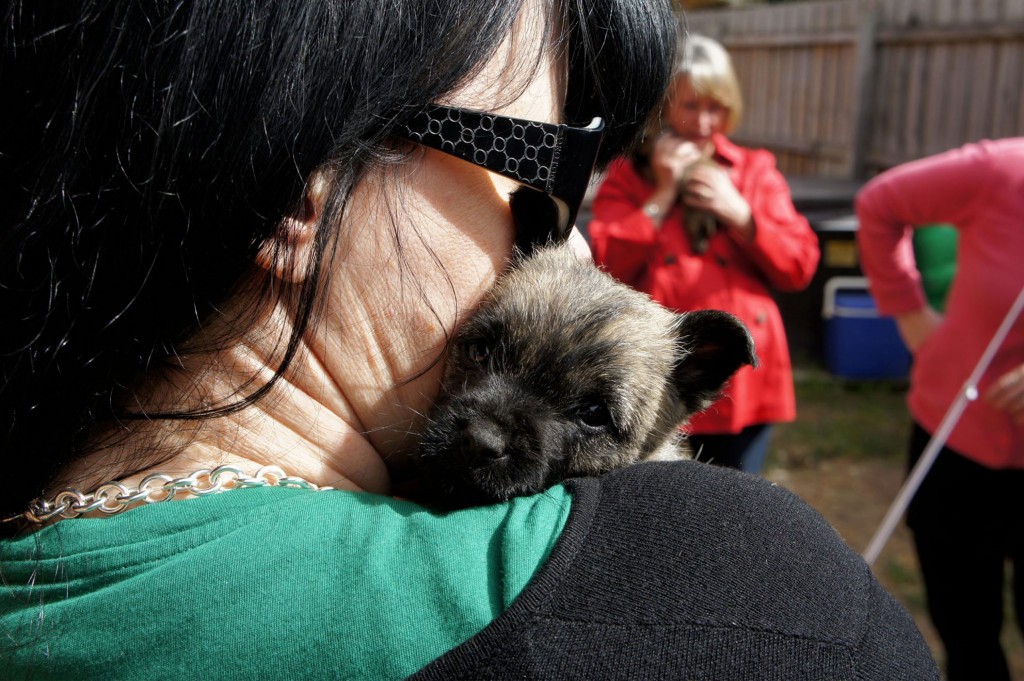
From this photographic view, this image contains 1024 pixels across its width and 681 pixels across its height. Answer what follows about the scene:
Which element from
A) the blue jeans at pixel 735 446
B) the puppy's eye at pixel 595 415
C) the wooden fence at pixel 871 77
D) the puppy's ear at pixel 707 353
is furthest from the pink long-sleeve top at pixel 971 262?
the wooden fence at pixel 871 77

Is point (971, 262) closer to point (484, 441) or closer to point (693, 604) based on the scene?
point (484, 441)

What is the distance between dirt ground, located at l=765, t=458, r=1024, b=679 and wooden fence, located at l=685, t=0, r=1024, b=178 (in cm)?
432

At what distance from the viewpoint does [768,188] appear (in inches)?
208

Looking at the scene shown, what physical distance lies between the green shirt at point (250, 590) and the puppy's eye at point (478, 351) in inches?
30.6

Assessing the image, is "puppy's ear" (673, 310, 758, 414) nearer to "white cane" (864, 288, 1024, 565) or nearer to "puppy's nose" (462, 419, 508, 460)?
"puppy's nose" (462, 419, 508, 460)

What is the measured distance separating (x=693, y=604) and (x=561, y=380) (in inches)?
38.4

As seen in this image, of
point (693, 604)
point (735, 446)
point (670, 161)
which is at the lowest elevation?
point (735, 446)

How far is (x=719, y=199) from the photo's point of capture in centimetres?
492

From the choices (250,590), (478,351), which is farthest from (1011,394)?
(250,590)

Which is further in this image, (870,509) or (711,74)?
(870,509)

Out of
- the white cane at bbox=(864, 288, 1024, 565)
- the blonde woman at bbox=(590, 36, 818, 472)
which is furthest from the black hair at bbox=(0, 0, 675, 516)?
the blonde woman at bbox=(590, 36, 818, 472)

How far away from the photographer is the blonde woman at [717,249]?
496 cm

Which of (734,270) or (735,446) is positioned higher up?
(734,270)

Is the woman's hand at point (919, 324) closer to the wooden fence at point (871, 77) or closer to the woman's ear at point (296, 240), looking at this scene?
the woman's ear at point (296, 240)
